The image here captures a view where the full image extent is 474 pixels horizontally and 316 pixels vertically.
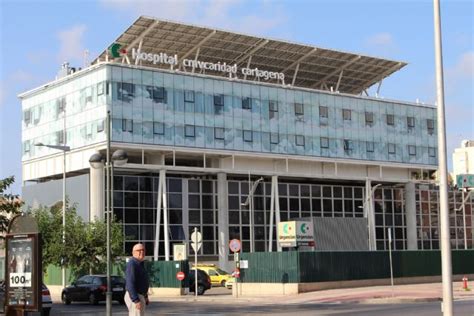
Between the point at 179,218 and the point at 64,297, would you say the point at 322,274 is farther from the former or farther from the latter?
the point at 179,218

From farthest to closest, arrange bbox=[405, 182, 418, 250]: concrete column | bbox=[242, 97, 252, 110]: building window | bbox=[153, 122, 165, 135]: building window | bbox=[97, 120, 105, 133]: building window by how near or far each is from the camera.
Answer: bbox=[405, 182, 418, 250]: concrete column → bbox=[242, 97, 252, 110]: building window → bbox=[153, 122, 165, 135]: building window → bbox=[97, 120, 105, 133]: building window

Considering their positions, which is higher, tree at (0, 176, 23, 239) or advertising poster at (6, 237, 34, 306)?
tree at (0, 176, 23, 239)

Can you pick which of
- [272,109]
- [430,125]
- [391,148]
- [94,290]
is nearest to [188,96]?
[272,109]

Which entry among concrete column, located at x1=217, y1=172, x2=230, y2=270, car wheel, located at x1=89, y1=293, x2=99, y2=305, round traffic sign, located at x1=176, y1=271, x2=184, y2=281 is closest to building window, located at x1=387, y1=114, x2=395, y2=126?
concrete column, located at x1=217, y1=172, x2=230, y2=270

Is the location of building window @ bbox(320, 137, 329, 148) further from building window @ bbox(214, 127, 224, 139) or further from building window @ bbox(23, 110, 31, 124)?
building window @ bbox(23, 110, 31, 124)

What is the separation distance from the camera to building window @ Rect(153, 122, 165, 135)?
64188mm

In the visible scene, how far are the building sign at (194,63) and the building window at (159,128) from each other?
5.39m

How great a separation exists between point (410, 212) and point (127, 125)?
34.3 m

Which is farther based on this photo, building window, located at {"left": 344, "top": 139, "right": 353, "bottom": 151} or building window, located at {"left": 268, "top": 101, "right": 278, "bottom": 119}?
building window, located at {"left": 344, "top": 139, "right": 353, "bottom": 151}

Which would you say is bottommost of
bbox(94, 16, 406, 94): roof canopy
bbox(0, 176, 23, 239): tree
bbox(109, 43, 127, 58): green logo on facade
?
bbox(0, 176, 23, 239): tree

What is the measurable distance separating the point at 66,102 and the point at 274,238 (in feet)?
73.9

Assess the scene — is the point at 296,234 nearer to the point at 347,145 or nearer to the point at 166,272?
the point at 166,272

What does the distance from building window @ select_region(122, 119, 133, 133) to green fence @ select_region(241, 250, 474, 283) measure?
2320cm

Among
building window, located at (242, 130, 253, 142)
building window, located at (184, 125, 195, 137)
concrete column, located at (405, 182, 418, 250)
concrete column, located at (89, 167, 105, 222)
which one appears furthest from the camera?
concrete column, located at (405, 182, 418, 250)
